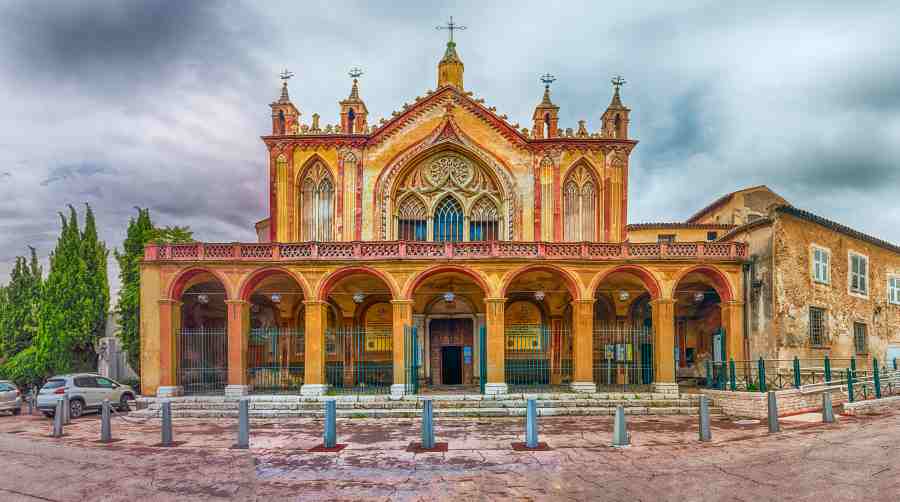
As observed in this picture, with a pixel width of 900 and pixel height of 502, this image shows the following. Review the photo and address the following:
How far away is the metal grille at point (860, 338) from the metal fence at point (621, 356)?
301 inches

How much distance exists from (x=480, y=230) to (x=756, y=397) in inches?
527

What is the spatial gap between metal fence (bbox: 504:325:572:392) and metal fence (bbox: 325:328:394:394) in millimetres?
5270

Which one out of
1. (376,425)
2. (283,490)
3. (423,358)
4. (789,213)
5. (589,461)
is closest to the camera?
(283,490)

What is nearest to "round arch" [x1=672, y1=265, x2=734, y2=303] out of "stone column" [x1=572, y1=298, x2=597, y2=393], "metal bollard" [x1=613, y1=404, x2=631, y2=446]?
"stone column" [x1=572, y1=298, x2=597, y2=393]

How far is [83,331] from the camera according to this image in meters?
26.2

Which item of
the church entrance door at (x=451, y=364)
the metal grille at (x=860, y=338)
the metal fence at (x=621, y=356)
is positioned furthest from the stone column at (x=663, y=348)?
the church entrance door at (x=451, y=364)

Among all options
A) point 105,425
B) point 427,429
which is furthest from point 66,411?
point 427,429

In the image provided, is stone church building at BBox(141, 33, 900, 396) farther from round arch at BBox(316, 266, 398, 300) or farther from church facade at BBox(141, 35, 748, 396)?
round arch at BBox(316, 266, 398, 300)

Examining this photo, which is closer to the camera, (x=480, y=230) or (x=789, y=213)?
(x=789, y=213)

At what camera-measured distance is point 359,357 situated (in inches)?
986

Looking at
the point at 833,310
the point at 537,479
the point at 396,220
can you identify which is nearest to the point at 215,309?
the point at 396,220

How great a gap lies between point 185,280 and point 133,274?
5583mm

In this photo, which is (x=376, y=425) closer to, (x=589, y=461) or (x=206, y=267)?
(x=589, y=461)

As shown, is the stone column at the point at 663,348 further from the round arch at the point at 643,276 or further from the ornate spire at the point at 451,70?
the ornate spire at the point at 451,70
